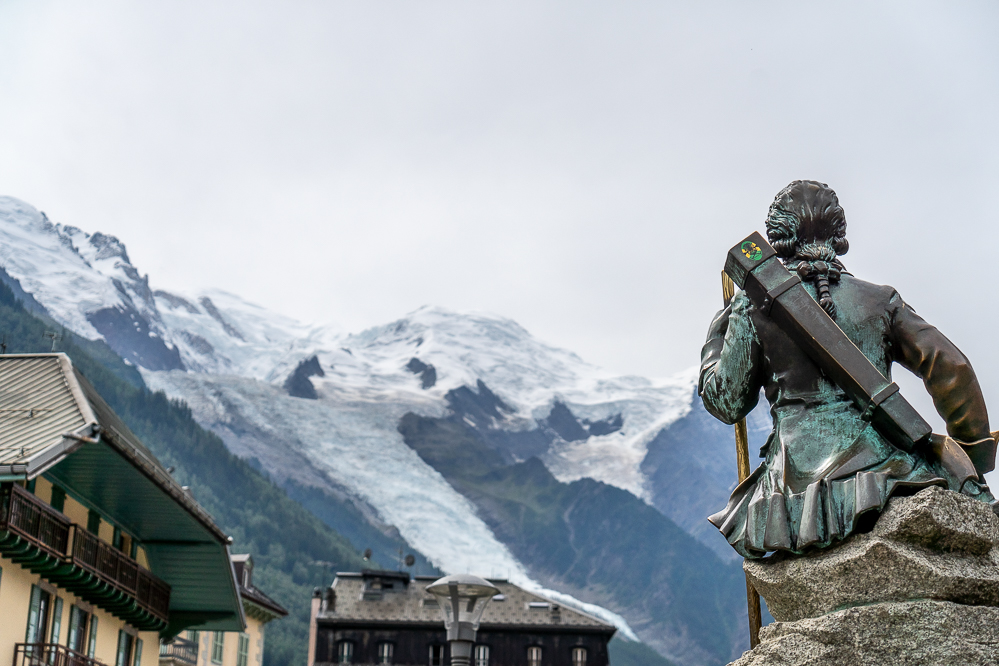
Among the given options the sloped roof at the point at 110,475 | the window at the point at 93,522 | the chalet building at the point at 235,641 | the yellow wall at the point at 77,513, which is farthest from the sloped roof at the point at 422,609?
the window at the point at 93,522

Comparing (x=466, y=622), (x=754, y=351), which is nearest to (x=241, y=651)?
(x=466, y=622)

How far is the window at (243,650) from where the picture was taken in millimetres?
51628

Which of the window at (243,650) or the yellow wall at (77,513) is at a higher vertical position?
the yellow wall at (77,513)

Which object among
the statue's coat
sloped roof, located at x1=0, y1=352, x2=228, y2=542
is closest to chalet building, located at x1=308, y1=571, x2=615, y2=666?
sloped roof, located at x1=0, y1=352, x2=228, y2=542

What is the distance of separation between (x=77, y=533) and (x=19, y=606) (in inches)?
95.3

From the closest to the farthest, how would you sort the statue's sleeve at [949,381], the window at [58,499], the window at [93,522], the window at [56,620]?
the statue's sleeve at [949,381]
the window at [56,620]
the window at [58,499]
the window at [93,522]

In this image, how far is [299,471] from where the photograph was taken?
190m

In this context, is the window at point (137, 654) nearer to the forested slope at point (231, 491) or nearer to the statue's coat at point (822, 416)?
the statue's coat at point (822, 416)

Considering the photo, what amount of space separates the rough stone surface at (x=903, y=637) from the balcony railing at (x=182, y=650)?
41.4 m

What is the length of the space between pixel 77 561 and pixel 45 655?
7.19 ft

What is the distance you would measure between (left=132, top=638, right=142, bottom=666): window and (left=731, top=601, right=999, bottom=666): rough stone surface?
2968 cm

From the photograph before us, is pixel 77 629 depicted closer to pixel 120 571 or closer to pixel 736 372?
pixel 120 571

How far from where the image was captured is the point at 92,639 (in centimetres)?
2873

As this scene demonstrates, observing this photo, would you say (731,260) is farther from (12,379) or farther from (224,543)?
(224,543)
